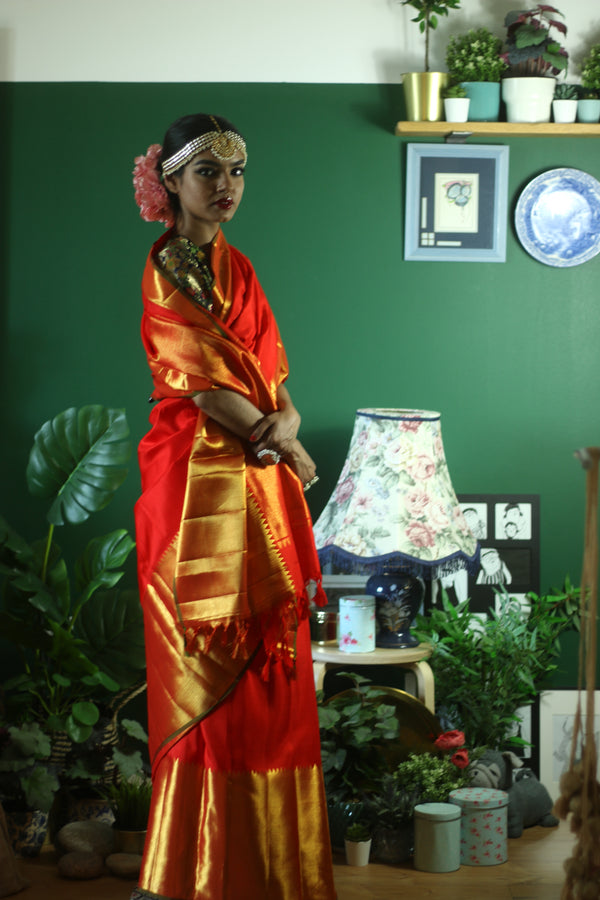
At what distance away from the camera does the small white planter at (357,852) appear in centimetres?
275

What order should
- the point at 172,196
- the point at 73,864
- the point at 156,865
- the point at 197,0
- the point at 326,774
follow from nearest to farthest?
the point at 156,865
the point at 172,196
the point at 73,864
the point at 326,774
the point at 197,0

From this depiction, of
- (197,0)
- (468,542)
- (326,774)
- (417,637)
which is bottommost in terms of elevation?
Answer: (326,774)

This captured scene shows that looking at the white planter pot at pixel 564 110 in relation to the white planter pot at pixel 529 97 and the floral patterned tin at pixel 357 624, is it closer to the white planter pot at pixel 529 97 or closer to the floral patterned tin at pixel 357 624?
the white planter pot at pixel 529 97

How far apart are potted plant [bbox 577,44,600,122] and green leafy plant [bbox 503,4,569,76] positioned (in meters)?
0.10

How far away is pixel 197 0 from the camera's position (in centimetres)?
333

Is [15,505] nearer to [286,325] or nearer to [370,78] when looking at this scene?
[286,325]

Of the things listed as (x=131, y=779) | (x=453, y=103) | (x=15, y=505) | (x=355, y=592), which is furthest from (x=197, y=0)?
(x=131, y=779)

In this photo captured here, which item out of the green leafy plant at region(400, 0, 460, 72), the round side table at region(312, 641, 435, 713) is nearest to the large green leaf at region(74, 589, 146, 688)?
the round side table at region(312, 641, 435, 713)

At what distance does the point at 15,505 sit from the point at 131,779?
40.5 inches

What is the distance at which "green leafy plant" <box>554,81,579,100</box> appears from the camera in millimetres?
3244

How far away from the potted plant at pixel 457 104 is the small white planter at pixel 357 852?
2214 mm

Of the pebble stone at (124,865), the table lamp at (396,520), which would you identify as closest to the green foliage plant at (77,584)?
the pebble stone at (124,865)

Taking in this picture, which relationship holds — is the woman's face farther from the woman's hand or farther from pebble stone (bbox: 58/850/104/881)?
pebble stone (bbox: 58/850/104/881)

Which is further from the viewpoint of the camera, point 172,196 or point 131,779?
point 131,779
